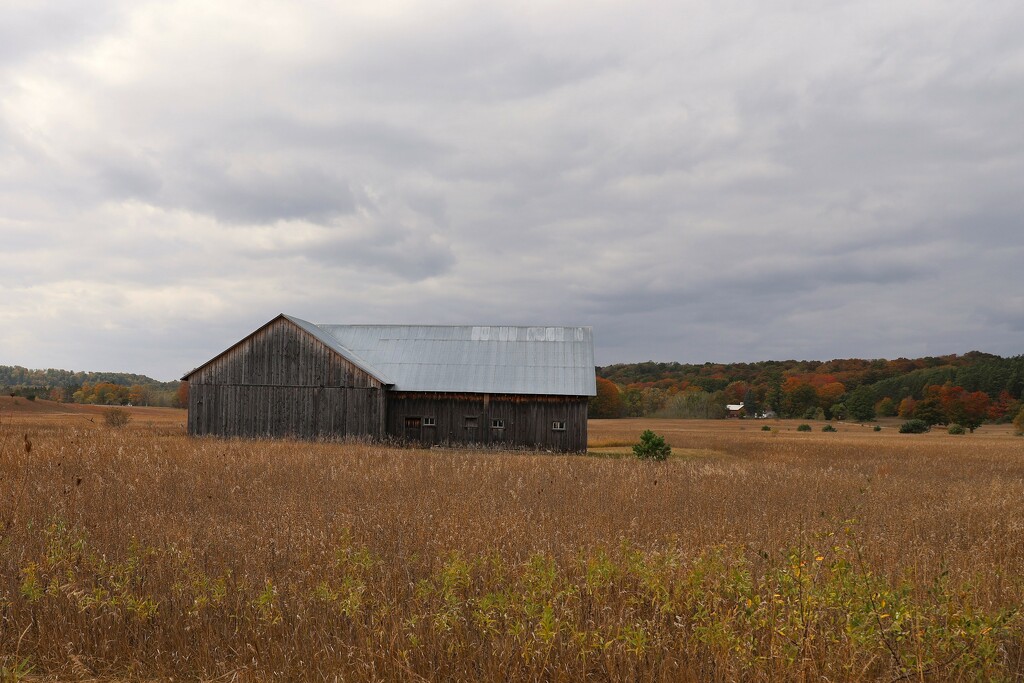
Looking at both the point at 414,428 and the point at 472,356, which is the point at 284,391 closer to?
the point at 414,428

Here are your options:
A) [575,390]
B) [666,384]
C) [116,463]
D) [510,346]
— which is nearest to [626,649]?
[116,463]

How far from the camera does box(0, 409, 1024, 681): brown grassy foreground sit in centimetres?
486

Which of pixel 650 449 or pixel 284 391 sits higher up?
pixel 284 391

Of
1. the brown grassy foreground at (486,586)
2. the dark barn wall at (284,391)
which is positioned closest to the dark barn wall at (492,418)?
the dark barn wall at (284,391)

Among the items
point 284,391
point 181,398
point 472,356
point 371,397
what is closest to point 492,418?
point 472,356

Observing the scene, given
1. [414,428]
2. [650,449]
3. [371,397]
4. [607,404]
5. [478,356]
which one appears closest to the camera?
[650,449]

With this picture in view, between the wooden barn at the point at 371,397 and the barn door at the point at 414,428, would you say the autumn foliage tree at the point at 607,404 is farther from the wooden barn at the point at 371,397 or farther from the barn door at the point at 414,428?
the barn door at the point at 414,428

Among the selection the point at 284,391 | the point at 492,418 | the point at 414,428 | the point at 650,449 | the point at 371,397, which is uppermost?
the point at 284,391

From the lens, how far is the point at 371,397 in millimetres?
30359

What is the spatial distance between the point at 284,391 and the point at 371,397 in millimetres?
4080

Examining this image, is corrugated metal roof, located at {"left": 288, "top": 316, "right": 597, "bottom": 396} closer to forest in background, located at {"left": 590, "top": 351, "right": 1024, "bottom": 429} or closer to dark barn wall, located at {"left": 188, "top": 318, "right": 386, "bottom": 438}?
dark barn wall, located at {"left": 188, "top": 318, "right": 386, "bottom": 438}

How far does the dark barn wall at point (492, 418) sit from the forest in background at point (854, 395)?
67.9m

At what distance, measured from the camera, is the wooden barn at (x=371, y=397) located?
30328 millimetres

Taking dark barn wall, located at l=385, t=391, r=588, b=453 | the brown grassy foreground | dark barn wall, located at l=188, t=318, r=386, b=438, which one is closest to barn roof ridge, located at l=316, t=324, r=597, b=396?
dark barn wall, located at l=385, t=391, r=588, b=453
